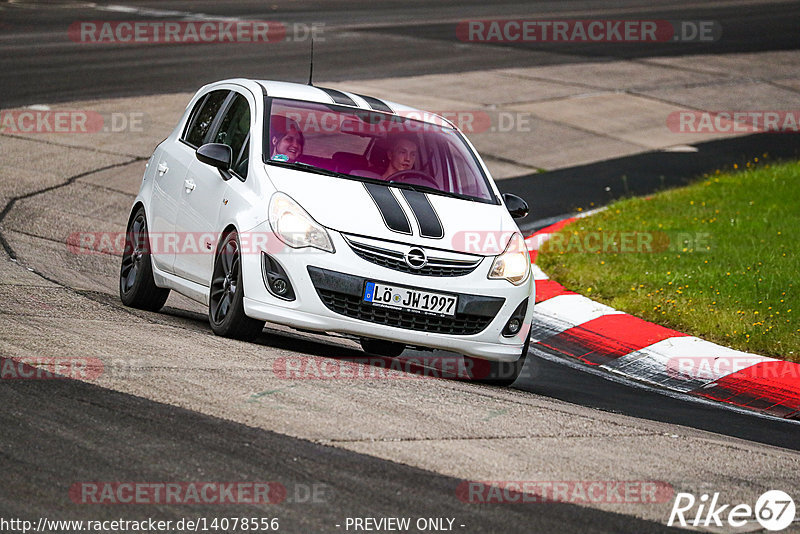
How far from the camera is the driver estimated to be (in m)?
8.24

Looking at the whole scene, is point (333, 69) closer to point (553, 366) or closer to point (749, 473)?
point (553, 366)

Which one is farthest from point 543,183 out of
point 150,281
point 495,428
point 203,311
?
point 495,428

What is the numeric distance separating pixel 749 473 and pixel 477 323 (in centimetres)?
209

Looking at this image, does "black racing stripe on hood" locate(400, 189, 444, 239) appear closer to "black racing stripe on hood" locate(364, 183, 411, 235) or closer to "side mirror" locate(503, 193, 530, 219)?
"black racing stripe on hood" locate(364, 183, 411, 235)

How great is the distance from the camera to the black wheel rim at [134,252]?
8.97 m

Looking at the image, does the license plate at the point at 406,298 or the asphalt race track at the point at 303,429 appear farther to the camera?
the license plate at the point at 406,298

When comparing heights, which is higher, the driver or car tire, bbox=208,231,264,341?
the driver

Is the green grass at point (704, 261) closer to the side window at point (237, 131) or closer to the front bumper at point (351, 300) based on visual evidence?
the front bumper at point (351, 300)

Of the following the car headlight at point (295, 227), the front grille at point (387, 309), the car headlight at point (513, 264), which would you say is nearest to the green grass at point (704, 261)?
the car headlight at point (513, 264)

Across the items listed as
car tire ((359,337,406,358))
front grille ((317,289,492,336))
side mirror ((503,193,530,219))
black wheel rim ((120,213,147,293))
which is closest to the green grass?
side mirror ((503,193,530,219))

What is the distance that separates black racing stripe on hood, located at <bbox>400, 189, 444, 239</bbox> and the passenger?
2.46 feet

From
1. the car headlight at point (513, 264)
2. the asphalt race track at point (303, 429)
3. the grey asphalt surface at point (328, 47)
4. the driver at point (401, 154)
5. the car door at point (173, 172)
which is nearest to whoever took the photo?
the asphalt race track at point (303, 429)

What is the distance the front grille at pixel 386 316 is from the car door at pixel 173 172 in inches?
63.6

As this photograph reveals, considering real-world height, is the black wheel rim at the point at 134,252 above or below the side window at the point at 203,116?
below
